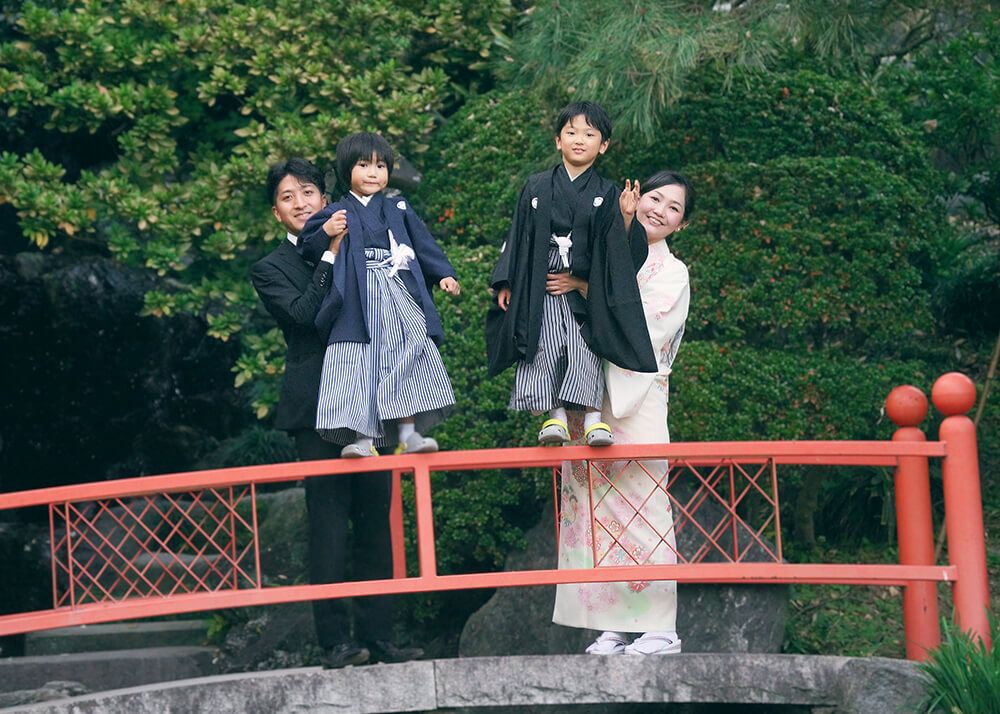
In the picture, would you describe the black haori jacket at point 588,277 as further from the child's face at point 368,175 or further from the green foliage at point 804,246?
the green foliage at point 804,246

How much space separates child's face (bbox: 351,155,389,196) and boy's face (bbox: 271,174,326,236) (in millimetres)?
292

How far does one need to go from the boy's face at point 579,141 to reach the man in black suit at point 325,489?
917 mm

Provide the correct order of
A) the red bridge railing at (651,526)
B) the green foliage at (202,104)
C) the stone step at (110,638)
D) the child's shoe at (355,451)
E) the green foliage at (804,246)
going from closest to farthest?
the red bridge railing at (651,526) < the child's shoe at (355,451) < the green foliage at (804,246) < the green foliage at (202,104) < the stone step at (110,638)

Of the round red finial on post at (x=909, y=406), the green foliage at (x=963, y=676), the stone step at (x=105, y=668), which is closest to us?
the green foliage at (x=963, y=676)

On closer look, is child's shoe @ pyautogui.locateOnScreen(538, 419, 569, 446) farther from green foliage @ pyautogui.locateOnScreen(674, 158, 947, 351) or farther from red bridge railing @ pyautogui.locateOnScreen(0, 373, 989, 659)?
green foliage @ pyautogui.locateOnScreen(674, 158, 947, 351)

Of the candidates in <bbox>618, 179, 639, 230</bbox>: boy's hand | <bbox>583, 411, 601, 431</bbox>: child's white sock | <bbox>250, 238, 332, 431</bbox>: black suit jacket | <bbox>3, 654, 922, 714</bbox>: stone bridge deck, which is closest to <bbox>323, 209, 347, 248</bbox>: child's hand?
<bbox>250, 238, 332, 431</bbox>: black suit jacket

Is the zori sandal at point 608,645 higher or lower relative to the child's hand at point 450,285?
lower

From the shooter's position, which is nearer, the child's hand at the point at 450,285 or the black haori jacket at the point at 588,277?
the black haori jacket at the point at 588,277

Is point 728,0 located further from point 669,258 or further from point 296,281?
point 296,281

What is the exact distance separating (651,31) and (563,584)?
270cm

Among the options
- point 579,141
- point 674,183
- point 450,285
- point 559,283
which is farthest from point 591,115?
point 450,285

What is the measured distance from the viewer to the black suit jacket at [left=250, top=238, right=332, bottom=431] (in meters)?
5.31

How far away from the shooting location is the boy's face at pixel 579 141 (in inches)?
209

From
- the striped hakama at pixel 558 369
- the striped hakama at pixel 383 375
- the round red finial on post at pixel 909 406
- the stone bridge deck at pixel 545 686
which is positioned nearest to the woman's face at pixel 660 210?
the striped hakama at pixel 558 369
